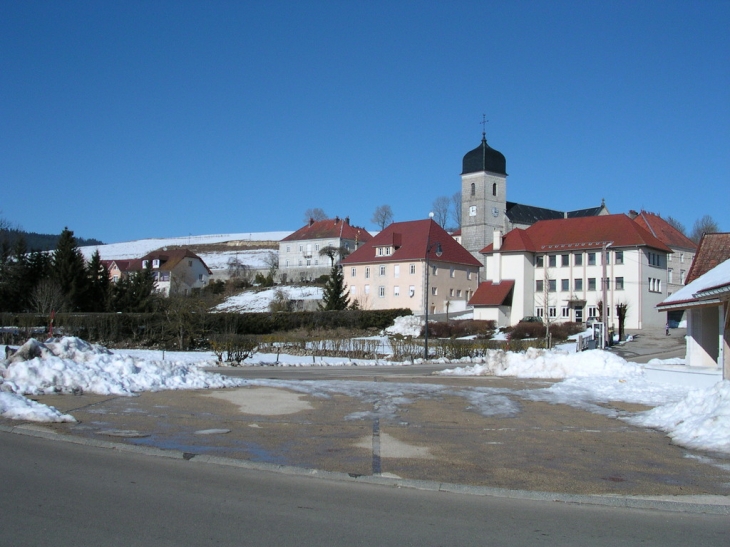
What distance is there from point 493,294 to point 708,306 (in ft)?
153

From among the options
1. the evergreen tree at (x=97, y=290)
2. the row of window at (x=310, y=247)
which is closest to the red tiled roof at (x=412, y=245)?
the evergreen tree at (x=97, y=290)

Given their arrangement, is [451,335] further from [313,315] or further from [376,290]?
[376,290]

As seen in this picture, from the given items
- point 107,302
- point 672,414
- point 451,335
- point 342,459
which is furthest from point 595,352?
point 107,302

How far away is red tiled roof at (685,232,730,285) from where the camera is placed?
2877cm

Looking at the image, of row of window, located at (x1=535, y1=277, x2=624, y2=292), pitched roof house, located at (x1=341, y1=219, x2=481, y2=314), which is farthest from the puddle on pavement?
pitched roof house, located at (x1=341, y1=219, x2=481, y2=314)

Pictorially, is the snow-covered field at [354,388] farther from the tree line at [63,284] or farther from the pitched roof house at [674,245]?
the pitched roof house at [674,245]

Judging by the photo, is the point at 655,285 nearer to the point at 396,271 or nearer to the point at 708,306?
the point at 396,271

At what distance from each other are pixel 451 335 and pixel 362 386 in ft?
121

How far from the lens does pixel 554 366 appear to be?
26359 mm

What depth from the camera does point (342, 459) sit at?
991cm

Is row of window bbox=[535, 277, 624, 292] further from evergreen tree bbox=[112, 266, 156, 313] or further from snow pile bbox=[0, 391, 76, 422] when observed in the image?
snow pile bbox=[0, 391, 76, 422]

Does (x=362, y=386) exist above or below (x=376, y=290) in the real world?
below

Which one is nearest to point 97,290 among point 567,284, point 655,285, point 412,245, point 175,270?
point 412,245

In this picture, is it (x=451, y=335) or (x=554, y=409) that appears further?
(x=451, y=335)
